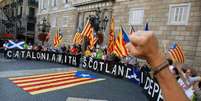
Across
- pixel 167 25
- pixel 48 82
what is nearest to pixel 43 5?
pixel 167 25

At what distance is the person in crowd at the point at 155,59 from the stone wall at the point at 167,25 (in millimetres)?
15300

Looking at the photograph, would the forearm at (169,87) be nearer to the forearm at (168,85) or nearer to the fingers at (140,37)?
the forearm at (168,85)

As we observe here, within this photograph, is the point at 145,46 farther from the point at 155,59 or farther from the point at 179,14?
the point at 179,14

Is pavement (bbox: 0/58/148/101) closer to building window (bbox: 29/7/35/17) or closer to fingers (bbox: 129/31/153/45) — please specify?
fingers (bbox: 129/31/153/45)

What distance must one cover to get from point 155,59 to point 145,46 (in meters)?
0.10

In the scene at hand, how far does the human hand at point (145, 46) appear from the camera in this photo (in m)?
1.22

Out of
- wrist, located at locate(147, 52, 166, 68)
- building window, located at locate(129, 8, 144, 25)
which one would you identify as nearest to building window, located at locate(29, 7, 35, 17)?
building window, located at locate(129, 8, 144, 25)

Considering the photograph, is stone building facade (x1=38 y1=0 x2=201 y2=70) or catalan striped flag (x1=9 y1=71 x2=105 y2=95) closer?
catalan striped flag (x1=9 y1=71 x2=105 y2=95)

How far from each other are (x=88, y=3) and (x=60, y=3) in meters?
8.97

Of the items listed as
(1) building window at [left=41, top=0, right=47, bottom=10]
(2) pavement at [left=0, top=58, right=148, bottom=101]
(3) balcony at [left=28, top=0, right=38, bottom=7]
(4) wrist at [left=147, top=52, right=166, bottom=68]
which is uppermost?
(3) balcony at [left=28, top=0, right=38, bottom=7]

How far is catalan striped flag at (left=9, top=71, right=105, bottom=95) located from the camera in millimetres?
12313

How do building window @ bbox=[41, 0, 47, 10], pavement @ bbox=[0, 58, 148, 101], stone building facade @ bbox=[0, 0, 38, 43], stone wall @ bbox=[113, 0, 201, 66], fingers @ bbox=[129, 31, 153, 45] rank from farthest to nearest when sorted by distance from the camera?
stone building facade @ bbox=[0, 0, 38, 43] → building window @ bbox=[41, 0, 47, 10] → stone wall @ bbox=[113, 0, 201, 66] → pavement @ bbox=[0, 58, 148, 101] → fingers @ bbox=[129, 31, 153, 45]

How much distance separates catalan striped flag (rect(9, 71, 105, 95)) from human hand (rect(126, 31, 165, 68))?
10700 millimetres

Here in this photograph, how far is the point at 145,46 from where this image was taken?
4.04ft
